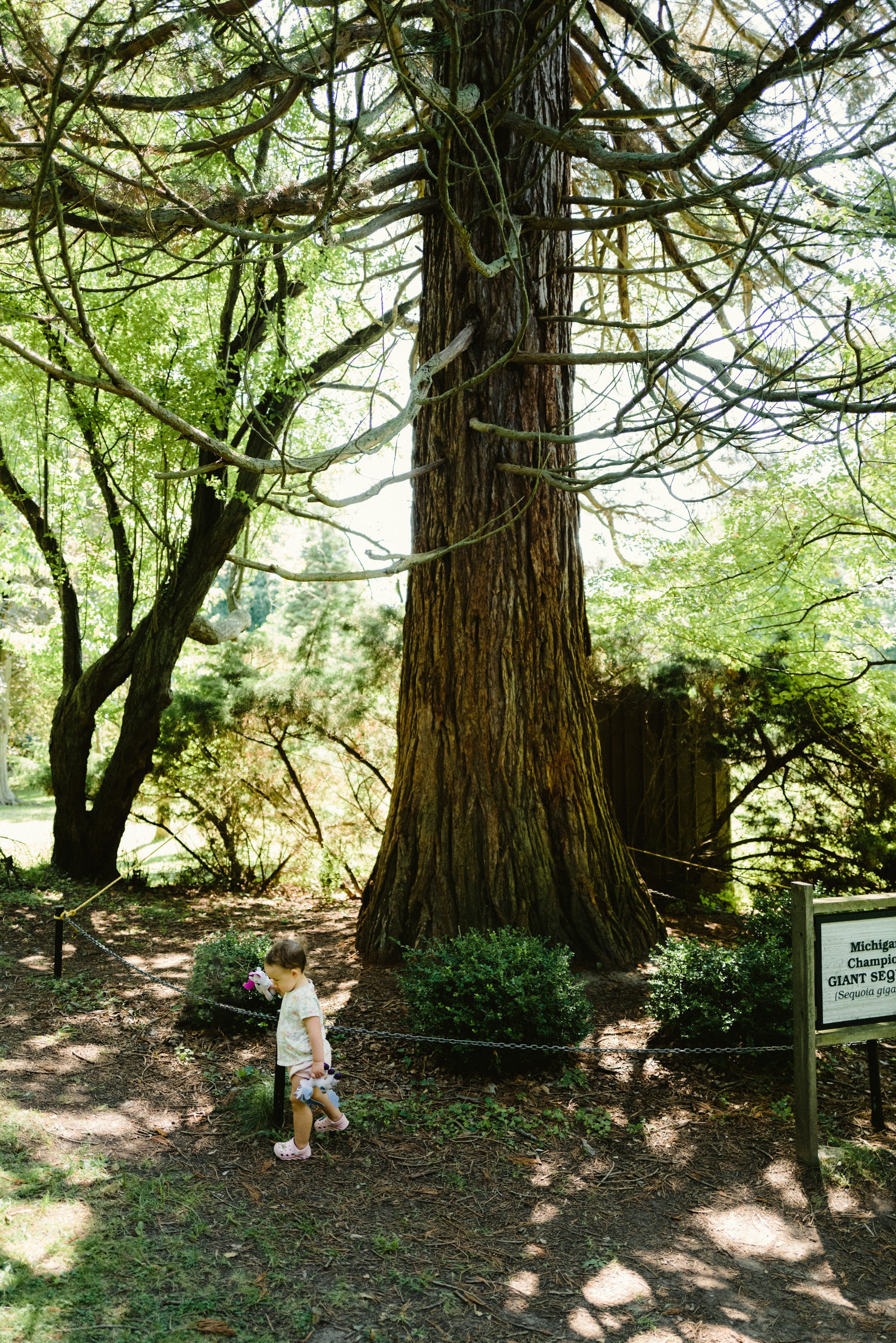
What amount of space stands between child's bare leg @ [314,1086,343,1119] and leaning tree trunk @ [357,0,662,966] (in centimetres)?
190

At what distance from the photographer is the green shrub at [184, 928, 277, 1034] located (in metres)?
5.43

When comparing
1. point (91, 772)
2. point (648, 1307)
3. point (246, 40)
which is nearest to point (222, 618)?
point (91, 772)

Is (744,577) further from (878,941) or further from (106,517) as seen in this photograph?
(106,517)

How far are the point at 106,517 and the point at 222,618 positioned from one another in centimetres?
164

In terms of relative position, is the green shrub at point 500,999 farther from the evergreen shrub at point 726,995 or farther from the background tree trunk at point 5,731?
the background tree trunk at point 5,731

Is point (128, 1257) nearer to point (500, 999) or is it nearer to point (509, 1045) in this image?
point (509, 1045)

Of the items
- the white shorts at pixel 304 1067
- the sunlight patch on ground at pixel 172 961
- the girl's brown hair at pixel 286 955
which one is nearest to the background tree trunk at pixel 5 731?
the sunlight patch on ground at pixel 172 961

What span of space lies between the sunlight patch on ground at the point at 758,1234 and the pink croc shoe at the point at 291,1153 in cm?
165

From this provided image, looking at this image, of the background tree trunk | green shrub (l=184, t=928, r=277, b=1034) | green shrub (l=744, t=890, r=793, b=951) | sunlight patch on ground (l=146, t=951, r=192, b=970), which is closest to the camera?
green shrub (l=184, t=928, r=277, b=1034)

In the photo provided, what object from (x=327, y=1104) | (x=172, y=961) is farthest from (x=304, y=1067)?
(x=172, y=961)

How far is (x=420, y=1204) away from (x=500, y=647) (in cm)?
363

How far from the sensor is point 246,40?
5168mm

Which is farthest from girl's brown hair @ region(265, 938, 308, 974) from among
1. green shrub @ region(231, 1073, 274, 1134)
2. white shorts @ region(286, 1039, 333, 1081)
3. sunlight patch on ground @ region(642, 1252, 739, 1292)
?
sunlight patch on ground @ region(642, 1252, 739, 1292)

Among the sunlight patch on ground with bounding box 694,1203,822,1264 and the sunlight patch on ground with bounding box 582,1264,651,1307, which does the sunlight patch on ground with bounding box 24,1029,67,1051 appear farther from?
the sunlight patch on ground with bounding box 694,1203,822,1264
